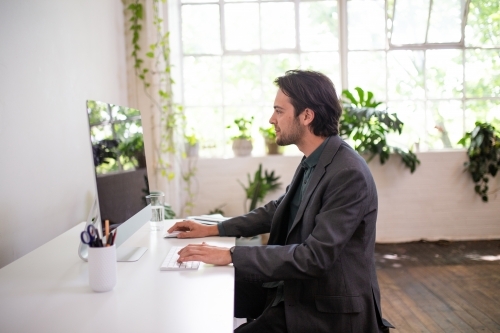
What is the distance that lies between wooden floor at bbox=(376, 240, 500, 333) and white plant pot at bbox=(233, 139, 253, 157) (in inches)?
61.6

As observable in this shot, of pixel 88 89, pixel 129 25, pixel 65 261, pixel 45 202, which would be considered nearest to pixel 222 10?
pixel 129 25

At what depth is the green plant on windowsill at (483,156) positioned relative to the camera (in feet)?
17.1

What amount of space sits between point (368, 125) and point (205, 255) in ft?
11.8

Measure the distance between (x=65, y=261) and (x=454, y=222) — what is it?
4.39 meters

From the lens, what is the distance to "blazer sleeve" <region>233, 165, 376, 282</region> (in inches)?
66.0

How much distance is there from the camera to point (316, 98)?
2002 millimetres

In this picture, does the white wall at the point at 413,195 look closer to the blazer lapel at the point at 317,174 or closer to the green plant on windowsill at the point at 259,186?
the green plant on windowsill at the point at 259,186

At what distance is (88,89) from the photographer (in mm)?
3340

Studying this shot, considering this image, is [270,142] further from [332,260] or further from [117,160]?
[332,260]

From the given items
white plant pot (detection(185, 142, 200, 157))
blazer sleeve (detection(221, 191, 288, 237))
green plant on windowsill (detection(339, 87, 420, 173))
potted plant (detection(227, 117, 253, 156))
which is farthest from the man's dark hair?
white plant pot (detection(185, 142, 200, 157))

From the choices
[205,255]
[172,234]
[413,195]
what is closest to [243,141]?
[413,195]

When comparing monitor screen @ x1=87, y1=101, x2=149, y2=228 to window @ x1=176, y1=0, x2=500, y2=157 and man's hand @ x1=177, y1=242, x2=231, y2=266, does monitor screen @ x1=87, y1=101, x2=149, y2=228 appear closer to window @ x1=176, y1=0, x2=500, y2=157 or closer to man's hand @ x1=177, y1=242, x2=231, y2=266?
man's hand @ x1=177, y1=242, x2=231, y2=266

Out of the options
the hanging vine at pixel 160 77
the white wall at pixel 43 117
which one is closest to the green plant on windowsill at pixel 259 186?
the hanging vine at pixel 160 77

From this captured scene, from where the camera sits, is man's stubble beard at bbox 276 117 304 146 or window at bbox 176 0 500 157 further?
window at bbox 176 0 500 157
